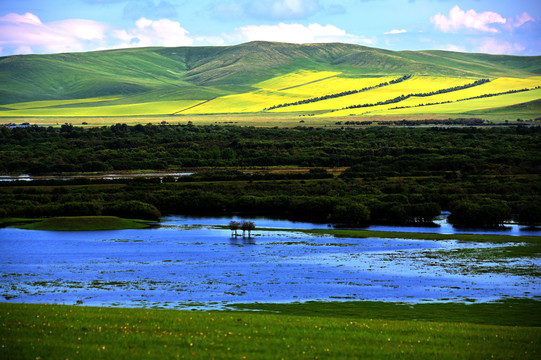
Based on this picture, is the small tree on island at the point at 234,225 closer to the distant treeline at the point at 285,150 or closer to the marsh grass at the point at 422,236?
the marsh grass at the point at 422,236

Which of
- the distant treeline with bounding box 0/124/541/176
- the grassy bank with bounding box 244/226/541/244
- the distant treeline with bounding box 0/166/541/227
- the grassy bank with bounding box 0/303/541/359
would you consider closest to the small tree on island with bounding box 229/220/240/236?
the grassy bank with bounding box 244/226/541/244

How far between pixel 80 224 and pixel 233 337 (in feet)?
159

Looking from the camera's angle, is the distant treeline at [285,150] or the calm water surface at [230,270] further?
the distant treeline at [285,150]

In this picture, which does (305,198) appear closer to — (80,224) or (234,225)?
(234,225)

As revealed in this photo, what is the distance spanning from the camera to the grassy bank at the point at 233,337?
21.5 m

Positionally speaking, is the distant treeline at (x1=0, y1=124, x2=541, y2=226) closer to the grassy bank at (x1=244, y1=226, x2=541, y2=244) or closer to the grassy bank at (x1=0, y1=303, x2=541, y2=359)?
the grassy bank at (x1=244, y1=226, x2=541, y2=244)

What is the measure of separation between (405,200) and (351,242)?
24742mm

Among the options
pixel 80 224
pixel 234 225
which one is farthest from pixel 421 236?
pixel 80 224

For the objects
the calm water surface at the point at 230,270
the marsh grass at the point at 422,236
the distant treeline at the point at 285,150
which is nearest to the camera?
the calm water surface at the point at 230,270

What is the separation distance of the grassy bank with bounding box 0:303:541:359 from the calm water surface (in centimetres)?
776

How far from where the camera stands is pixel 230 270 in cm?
4662

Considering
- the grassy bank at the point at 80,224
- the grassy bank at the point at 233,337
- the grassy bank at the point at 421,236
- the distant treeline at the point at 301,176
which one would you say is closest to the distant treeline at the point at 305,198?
the distant treeline at the point at 301,176

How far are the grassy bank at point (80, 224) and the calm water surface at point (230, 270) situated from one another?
7.73ft

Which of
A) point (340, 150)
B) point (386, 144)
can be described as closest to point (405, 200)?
point (340, 150)
